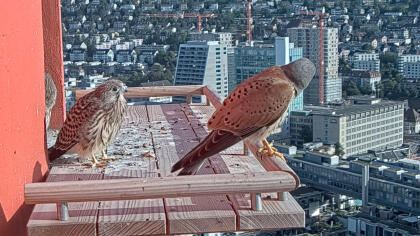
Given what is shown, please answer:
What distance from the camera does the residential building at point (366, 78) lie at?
31656mm

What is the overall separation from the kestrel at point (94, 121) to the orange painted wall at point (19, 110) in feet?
0.28

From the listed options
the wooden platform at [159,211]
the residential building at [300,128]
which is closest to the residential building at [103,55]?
the residential building at [300,128]

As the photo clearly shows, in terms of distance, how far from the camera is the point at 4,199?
1.98 metres

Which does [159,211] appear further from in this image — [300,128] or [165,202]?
[300,128]

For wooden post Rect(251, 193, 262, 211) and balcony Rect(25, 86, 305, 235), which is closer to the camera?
balcony Rect(25, 86, 305, 235)

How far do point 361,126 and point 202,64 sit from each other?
554 centimetres

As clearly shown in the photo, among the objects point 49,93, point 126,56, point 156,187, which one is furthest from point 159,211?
point 126,56

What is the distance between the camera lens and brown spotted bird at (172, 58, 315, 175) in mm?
2258

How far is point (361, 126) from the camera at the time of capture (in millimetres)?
25844

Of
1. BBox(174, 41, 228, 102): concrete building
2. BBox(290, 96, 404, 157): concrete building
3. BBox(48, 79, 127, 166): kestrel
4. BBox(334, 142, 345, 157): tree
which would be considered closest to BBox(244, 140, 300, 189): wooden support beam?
BBox(48, 79, 127, 166): kestrel

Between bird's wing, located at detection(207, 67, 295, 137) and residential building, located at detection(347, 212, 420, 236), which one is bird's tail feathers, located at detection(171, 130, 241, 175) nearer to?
bird's wing, located at detection(207, 67, 295, 137)

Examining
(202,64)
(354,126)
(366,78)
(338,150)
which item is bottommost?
(338,150)

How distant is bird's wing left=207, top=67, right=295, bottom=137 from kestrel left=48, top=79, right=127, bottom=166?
13.0 inches

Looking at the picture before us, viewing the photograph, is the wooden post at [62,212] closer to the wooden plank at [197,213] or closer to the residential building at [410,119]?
the wooden plank at [197,213]
